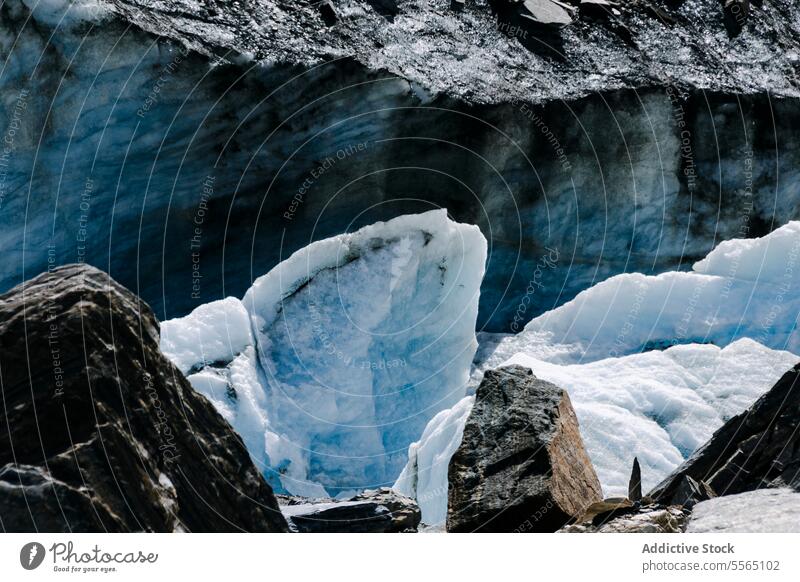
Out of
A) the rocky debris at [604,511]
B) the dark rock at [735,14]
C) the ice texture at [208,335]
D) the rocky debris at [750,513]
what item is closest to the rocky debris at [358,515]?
the rocky debris at [604,511]

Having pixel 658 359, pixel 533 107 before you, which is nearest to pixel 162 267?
pixel 533 107

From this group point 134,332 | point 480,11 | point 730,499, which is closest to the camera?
point 134,332

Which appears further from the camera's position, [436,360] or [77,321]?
[436,360]

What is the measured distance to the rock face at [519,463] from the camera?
9.69 m

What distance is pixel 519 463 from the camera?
10125mm

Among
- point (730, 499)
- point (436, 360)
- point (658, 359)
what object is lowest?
point (436, 360)

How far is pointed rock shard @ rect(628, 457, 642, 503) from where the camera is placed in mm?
10961

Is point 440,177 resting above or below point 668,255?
above

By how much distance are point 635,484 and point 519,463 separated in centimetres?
159

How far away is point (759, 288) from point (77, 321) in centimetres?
1010

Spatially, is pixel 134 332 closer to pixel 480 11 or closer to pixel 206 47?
pixel 206 47

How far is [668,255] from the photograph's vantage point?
1838 cm

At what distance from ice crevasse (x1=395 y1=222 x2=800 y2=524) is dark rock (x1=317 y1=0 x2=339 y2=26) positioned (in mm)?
5176
